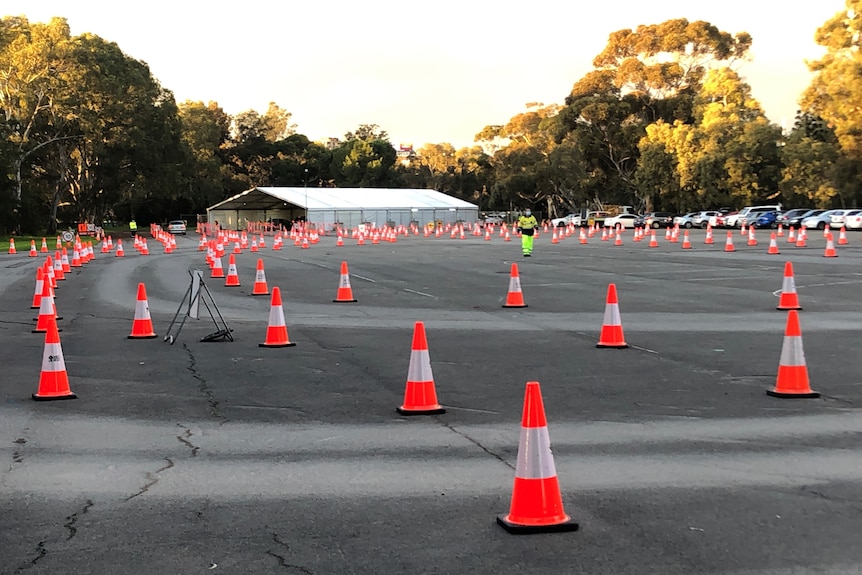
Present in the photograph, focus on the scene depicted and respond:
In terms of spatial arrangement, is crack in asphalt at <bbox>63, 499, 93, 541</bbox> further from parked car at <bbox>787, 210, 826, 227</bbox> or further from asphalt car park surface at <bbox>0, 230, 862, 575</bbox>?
parked car at <bbox>787, 210, 826, 227</bbox>

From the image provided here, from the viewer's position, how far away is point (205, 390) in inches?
336

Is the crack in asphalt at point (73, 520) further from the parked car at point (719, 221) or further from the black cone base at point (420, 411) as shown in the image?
the parked car at point (719, 221)

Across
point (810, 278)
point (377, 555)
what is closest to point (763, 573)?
point (377, 555)

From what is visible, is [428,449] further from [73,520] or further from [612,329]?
[612,329]

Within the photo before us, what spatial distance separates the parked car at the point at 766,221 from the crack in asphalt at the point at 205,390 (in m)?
58.7

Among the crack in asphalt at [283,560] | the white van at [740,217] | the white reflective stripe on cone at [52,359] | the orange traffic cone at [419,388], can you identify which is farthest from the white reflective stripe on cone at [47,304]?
the white van at [740,217]

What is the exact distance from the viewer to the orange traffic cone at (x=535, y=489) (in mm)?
4582

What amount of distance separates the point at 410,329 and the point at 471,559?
8.53 metres

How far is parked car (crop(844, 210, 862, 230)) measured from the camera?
5425cm

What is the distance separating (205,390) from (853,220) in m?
54.4

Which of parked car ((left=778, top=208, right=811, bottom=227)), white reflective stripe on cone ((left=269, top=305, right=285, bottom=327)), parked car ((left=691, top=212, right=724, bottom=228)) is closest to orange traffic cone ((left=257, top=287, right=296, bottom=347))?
white reflective stripe on cone ((left=269, top=305, right=285, bottom=327))

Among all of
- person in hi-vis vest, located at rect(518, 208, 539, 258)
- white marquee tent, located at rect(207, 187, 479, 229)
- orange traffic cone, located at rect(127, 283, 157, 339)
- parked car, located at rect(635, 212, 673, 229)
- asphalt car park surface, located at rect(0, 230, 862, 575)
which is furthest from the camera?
white marquee tent, located at rect(207, 187, 479, 229)

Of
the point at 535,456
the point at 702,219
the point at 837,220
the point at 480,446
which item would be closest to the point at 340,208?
the point at 702,219

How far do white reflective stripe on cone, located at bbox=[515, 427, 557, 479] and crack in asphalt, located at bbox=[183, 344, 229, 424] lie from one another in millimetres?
3407
